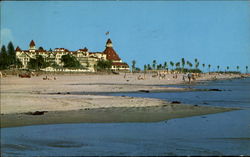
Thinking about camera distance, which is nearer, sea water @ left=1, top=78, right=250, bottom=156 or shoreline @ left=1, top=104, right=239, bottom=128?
sea water @ left=1, top=78, right=250, bottom=156

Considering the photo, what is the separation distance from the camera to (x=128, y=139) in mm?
10781

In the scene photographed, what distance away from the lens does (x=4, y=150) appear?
8.78m

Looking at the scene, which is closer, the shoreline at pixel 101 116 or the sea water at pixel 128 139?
A: the sea water at pixel 128 139

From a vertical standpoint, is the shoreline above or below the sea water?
above

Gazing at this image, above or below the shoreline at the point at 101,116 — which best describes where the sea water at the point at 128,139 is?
below

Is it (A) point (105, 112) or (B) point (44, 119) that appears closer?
(B) point (44, 119)

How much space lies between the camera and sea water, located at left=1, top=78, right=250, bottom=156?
916 cm

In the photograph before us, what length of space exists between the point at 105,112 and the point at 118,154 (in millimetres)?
7781

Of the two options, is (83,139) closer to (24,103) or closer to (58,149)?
(58,149)

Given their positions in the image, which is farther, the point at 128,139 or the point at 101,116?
the point at 101,116

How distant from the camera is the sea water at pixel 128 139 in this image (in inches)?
361

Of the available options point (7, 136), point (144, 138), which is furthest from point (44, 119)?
point (144, 138)

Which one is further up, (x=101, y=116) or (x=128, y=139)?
(x=101, y=116)

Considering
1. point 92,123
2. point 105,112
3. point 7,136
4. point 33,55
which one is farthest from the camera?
point 33,55
